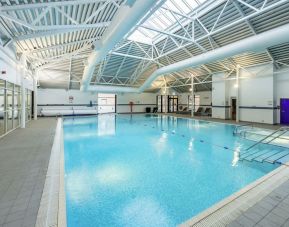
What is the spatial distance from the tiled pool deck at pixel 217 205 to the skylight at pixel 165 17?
639 centimetres

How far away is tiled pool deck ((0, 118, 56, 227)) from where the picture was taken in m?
2.13

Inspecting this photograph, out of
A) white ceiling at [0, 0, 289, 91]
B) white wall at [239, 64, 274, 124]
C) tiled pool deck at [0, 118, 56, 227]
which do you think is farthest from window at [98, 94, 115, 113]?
tiled pool deck at [0, 118, 56, 227]

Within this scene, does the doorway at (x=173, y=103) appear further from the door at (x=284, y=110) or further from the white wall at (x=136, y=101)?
the door at (x=284, y=110)

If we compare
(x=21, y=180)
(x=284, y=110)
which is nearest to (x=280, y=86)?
(x=284, y=110)

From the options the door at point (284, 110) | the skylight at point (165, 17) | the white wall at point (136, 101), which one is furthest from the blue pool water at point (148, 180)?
the white wall at point (136, 101)

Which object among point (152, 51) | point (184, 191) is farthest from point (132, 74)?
point (184, 191)

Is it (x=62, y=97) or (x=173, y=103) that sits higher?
(x=62, y=97)

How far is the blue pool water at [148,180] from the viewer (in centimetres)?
265

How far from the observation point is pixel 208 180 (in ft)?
12.6

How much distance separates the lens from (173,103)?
23.4 metres

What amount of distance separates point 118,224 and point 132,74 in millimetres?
15699

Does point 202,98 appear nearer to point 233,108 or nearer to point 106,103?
point 233,108

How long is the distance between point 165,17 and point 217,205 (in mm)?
9313

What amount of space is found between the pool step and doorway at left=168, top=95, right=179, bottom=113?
17.1 m
